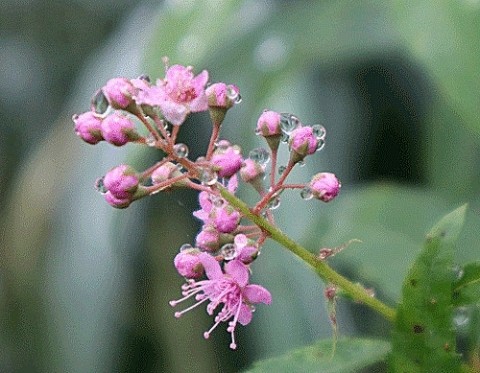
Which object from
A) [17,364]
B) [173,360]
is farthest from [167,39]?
[17,364]

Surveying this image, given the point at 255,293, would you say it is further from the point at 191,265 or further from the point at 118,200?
the point at 118,200

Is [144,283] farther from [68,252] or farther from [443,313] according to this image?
[443,313]

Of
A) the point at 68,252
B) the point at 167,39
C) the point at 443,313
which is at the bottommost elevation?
the point at 443,313

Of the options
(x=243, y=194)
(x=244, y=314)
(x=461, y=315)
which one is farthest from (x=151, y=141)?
(x=243, y=194)

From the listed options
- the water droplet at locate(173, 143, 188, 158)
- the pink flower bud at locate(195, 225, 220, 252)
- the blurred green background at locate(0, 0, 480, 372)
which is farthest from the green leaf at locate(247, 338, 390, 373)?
the blurred green background at locate(0, 0, 480, 372)

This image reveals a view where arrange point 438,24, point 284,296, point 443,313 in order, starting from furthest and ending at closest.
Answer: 1. point 284,296
2. point 438,24
3. point 443,313

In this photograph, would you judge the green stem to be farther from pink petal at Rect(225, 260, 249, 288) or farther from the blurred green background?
the blurred green background
